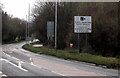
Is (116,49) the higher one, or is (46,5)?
(46,5)

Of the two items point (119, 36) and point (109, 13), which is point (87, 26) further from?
point (109, 13)

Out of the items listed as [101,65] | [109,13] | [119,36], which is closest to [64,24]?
[109,13]

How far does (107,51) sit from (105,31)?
3334mm

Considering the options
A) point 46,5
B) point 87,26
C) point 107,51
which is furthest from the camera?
A: point 46,5

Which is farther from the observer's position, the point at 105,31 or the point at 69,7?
the point at 69,7

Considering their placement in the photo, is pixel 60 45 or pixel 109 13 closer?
pixel 109 13

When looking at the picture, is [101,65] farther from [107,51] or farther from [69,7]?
[69,7]

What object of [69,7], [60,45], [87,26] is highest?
[69,7]

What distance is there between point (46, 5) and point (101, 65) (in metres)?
42.2

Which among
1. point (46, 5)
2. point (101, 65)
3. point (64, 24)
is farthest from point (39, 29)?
point (101, 65)

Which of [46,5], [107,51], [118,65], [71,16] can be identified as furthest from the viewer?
[46,5]

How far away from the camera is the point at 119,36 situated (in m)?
37.7

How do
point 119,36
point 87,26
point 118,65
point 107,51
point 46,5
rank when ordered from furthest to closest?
point 46,5
point 107,51
point 119,36
point 87,26
point 118,65

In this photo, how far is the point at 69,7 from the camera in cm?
5638
